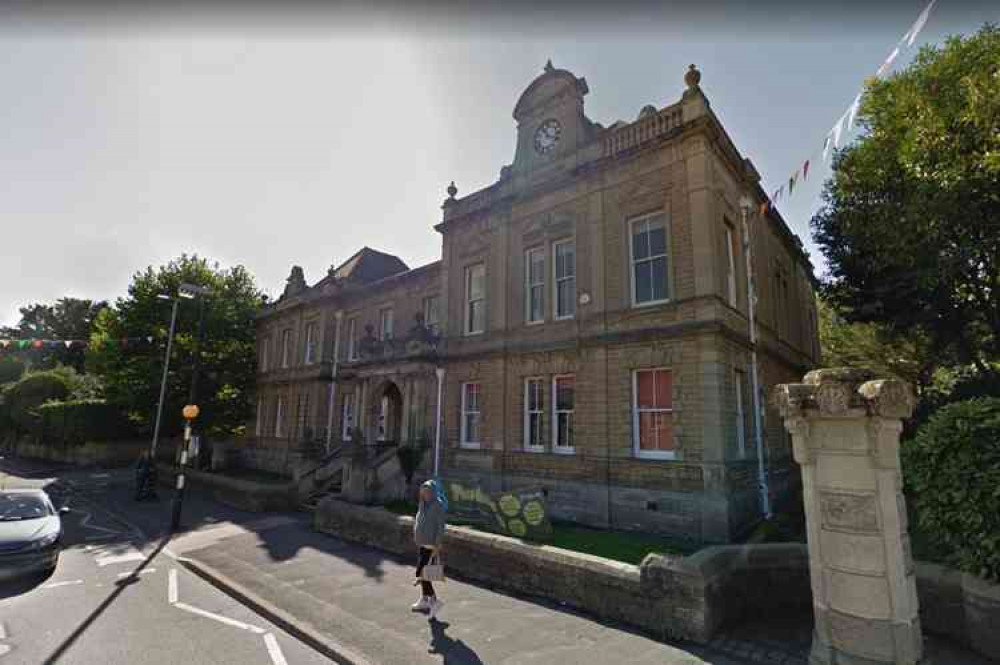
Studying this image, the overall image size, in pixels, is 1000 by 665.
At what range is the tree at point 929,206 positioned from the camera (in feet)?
35.4

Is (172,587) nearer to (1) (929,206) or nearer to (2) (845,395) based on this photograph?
(2) (845,395)

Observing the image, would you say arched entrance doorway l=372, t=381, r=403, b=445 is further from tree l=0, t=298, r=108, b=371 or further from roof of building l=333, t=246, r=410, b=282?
tree l=0, t=298, r=108, b=371

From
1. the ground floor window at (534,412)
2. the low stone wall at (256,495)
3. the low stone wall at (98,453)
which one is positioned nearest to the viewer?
the ground floor window at (534,412)

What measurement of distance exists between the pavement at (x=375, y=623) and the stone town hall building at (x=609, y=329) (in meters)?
5.09

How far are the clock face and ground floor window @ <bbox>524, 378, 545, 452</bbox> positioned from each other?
8038 mm

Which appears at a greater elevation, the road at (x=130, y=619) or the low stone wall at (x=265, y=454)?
the low stone wall at (x=265, y=454)

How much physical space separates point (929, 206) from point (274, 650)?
16826 mm

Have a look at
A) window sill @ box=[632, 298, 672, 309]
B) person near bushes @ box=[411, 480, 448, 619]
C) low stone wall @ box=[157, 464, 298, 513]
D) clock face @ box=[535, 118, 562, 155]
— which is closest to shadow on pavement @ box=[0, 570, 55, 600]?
low stone wall @ box=[157, 464, 298, 513]

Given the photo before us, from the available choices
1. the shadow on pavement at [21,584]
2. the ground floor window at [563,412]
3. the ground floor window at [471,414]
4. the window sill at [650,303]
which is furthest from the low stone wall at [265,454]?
the window sill at [650,303]

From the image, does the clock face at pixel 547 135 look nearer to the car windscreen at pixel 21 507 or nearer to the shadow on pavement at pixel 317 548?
the shadow on pavement at pixel 317 548

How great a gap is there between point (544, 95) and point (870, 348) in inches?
808

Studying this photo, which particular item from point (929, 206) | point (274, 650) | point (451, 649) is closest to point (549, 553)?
point (451, 649)

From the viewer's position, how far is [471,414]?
16688 mm

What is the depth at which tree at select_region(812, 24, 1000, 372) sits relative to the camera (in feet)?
35.4
